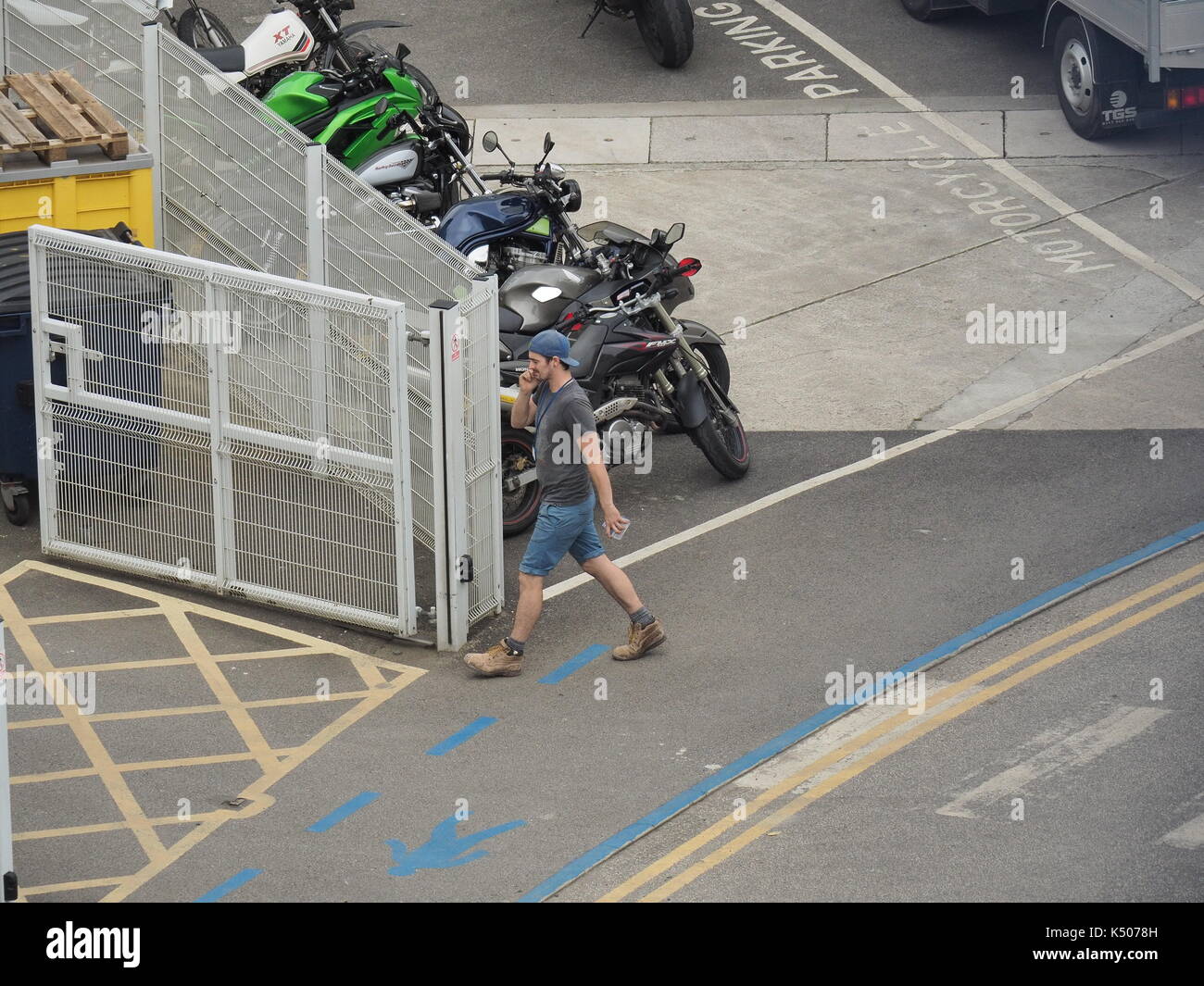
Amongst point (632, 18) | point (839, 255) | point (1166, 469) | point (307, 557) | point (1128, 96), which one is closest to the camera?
point (307, 557)

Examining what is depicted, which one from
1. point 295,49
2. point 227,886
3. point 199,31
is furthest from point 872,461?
point 199,31

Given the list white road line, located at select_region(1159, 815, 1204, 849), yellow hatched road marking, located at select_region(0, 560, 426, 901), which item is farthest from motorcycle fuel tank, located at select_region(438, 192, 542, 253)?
white road line, located at select_region(1159, 815, 1204, 849)

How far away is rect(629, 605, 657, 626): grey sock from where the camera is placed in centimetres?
962

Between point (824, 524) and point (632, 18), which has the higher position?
point (632, 18)

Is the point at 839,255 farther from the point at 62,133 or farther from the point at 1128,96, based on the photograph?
the point at 62,133

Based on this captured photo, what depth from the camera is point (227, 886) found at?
7656 mm

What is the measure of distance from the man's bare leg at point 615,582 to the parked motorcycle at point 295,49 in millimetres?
6080

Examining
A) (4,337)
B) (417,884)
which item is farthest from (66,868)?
(4,337)

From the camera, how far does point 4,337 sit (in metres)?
10.9

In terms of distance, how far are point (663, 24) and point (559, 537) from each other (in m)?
10.7

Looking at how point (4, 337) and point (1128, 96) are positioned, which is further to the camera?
point (1128, 96)

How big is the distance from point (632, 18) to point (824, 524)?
1076 cm

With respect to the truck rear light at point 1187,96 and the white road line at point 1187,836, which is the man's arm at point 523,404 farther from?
the truck rear light at point 1187,96

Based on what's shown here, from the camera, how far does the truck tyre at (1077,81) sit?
17.1m
